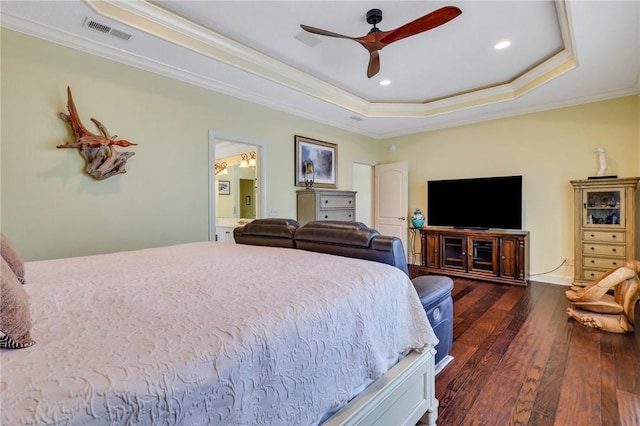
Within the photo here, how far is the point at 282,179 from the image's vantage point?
449cm

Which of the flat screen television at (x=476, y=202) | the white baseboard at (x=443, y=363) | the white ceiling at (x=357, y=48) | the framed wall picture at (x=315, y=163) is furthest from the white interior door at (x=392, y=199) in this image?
the white baseboard at (x=443, y=363)

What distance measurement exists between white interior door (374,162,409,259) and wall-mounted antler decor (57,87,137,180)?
14.6 feet

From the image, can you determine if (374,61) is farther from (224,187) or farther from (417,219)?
(224,187)

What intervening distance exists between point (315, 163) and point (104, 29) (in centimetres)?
311

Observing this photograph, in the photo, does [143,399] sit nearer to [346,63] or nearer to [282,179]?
[346,63]

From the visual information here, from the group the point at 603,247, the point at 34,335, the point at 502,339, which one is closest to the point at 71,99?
the point at 34,335

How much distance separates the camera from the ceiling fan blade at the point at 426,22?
2.12m

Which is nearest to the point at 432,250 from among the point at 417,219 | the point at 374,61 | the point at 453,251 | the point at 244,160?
the point at 453,251

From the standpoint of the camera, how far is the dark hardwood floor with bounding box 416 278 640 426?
1.73 metres

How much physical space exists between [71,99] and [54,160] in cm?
56

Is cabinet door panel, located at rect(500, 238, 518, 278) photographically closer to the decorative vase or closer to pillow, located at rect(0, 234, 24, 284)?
the decorative vase

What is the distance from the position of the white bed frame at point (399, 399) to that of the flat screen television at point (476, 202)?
150 inches

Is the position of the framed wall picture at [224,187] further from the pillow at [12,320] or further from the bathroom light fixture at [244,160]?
the pillow at [12,320]

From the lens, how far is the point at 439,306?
81.5 inches
